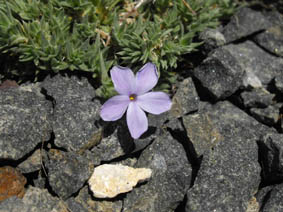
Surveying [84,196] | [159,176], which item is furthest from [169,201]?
[84,196]

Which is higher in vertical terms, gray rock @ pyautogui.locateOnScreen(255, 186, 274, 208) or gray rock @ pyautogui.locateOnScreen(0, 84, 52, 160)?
gray rock @ pyautogui.locateOnScreen(0, 84, 52, 160)

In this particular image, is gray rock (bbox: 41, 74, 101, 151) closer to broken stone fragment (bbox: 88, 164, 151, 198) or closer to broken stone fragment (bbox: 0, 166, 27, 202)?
broken stone fragment (bbox: 88, 164, 151, 198)

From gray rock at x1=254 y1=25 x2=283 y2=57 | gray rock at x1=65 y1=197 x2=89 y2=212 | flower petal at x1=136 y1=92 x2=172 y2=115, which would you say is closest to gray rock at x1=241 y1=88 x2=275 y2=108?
gray rock at x1=254 y1=25 x2=283 y2=57

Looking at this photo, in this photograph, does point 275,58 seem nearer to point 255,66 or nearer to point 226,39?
point 255,66

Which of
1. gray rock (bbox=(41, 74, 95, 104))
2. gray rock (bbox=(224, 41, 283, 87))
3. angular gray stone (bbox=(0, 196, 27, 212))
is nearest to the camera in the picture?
angular gray stone (bbox=(0, 196, 27, 212))

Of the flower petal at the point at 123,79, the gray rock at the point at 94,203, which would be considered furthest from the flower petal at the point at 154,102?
the gray rock at the point at 94,203

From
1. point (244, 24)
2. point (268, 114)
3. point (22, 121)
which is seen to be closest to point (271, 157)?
point (268, 114)
